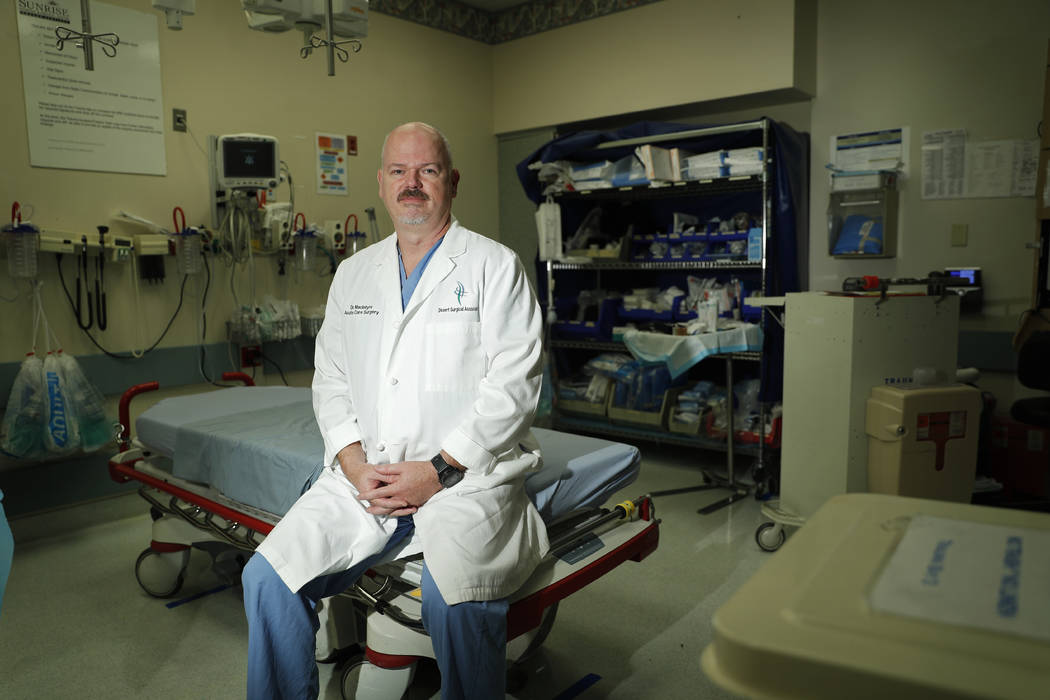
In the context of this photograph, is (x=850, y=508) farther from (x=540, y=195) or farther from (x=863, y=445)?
(x=540, y=195)

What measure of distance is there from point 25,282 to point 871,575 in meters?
3.76

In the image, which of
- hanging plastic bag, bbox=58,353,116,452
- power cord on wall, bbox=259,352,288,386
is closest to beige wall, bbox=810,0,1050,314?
power cord on wall, bbox=259,352,288,386

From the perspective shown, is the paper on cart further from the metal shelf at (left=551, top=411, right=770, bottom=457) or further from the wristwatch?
the metal shelf at (left=551, top=411, right=770, bottom=457)

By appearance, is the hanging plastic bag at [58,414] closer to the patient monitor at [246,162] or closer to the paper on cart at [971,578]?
the patient monitor at [246,162]

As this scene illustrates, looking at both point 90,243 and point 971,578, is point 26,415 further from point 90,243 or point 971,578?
point 971,578

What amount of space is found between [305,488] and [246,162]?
230cm

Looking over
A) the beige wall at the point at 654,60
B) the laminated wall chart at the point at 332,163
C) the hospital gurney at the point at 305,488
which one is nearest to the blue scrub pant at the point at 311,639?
the hospital gurney at the point at 305,488

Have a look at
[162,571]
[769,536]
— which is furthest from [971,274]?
[162,571]

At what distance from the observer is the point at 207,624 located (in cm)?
257

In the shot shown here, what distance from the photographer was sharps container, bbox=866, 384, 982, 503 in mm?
2695

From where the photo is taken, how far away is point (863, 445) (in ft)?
9.40

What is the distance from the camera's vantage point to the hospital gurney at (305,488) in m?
1.82

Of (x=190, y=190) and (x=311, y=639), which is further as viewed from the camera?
(x=190, y=190)

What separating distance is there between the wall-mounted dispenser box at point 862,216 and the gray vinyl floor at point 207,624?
1.64 m
